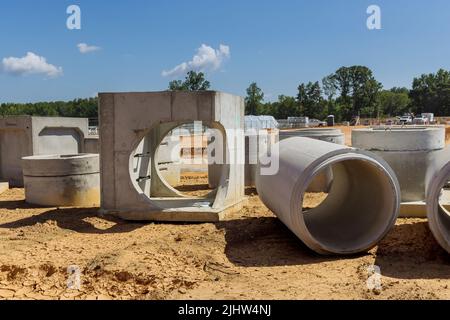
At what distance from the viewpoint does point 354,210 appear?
793 centimetres

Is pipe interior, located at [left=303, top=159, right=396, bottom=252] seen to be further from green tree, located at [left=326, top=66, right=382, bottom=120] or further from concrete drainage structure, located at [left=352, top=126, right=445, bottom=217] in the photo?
green tree, located at [left=326, top=66, right=382, bottom=120]

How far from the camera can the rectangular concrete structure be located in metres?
13.6

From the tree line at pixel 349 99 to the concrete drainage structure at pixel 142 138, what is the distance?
55704 millimetres

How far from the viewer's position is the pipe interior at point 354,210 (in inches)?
265

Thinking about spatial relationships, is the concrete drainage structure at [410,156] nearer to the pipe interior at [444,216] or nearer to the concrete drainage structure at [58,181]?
the pipe interior at [444,216]

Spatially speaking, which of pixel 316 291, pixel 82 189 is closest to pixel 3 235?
pixel 82 189

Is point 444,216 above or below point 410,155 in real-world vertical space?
below

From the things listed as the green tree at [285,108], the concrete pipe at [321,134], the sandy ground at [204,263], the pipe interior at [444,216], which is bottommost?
the sandy ground at [204,263]

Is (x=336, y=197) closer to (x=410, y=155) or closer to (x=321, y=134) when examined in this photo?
(x=410, y=155)

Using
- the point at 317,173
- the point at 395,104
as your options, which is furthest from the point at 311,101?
the point at 317,173

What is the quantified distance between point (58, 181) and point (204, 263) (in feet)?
17.7

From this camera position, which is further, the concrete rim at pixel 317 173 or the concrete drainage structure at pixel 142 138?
the concrete drainage structure at pixel 142 138

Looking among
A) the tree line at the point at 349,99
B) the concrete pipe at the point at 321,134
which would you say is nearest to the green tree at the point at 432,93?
the tree line at the point at 349,99
